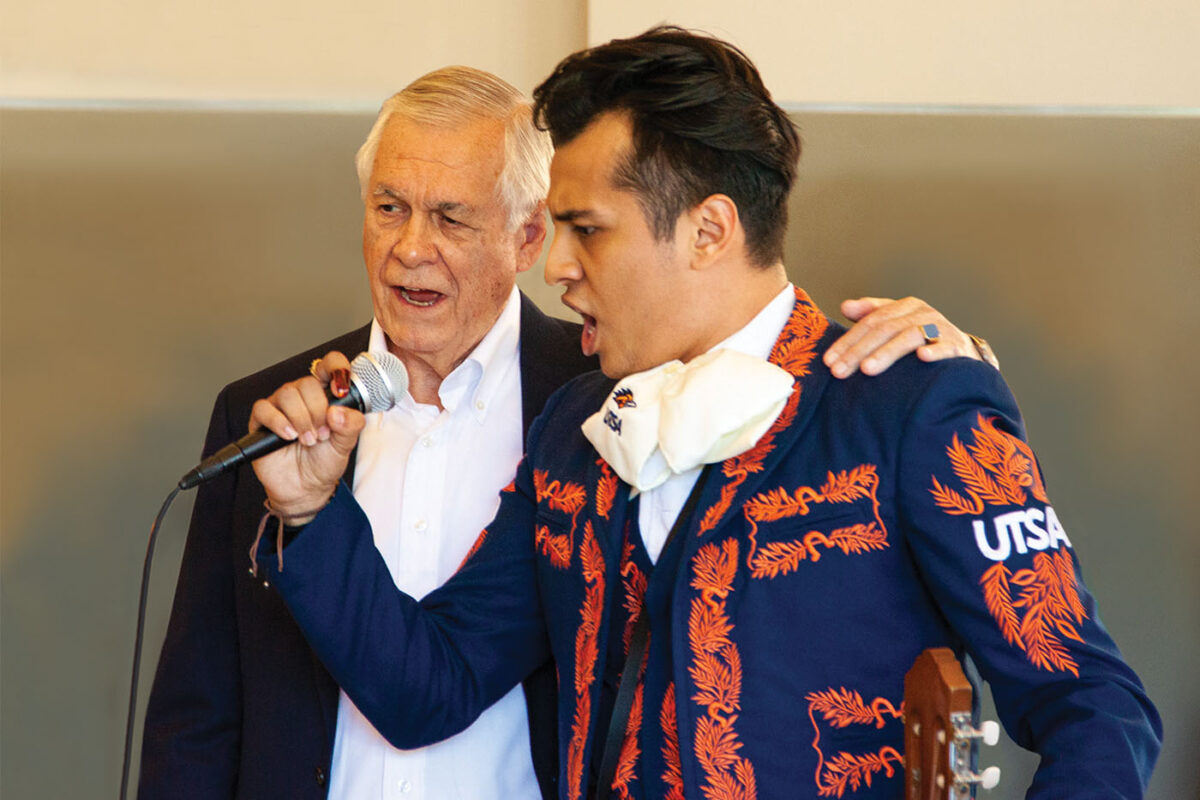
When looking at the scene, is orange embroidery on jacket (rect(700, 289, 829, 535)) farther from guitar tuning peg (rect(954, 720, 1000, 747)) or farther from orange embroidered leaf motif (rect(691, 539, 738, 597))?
guitar tuning peg (rect(954, 720, 1000, 747))

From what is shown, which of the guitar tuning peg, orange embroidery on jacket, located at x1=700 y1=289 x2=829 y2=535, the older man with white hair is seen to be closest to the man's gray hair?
the older man with white hair

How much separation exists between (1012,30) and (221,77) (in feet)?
5.95

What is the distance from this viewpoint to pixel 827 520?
1598 millimetres

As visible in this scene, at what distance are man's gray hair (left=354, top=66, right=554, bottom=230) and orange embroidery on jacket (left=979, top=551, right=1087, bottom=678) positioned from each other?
3.92ft

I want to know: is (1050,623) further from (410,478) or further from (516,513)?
(410,478)

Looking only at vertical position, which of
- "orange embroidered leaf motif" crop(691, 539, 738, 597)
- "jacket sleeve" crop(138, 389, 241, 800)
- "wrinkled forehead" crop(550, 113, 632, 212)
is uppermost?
"wrinkled forehead" crop(550, 113, 632, 212)

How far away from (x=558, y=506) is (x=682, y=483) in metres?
0.23

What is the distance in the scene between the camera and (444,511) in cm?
220

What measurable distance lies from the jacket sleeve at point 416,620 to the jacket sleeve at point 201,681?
0.49 m

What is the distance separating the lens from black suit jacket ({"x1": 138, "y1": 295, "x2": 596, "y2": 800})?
7.14ft

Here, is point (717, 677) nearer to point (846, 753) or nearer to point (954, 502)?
point (846, 753)

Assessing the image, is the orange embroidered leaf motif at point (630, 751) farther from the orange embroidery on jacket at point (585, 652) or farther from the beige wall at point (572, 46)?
the beige wall at point (572, 46)

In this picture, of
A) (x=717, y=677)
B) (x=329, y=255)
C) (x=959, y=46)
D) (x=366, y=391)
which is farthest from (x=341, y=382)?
(x=959, y=46)

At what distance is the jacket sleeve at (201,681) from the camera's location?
227 cm
